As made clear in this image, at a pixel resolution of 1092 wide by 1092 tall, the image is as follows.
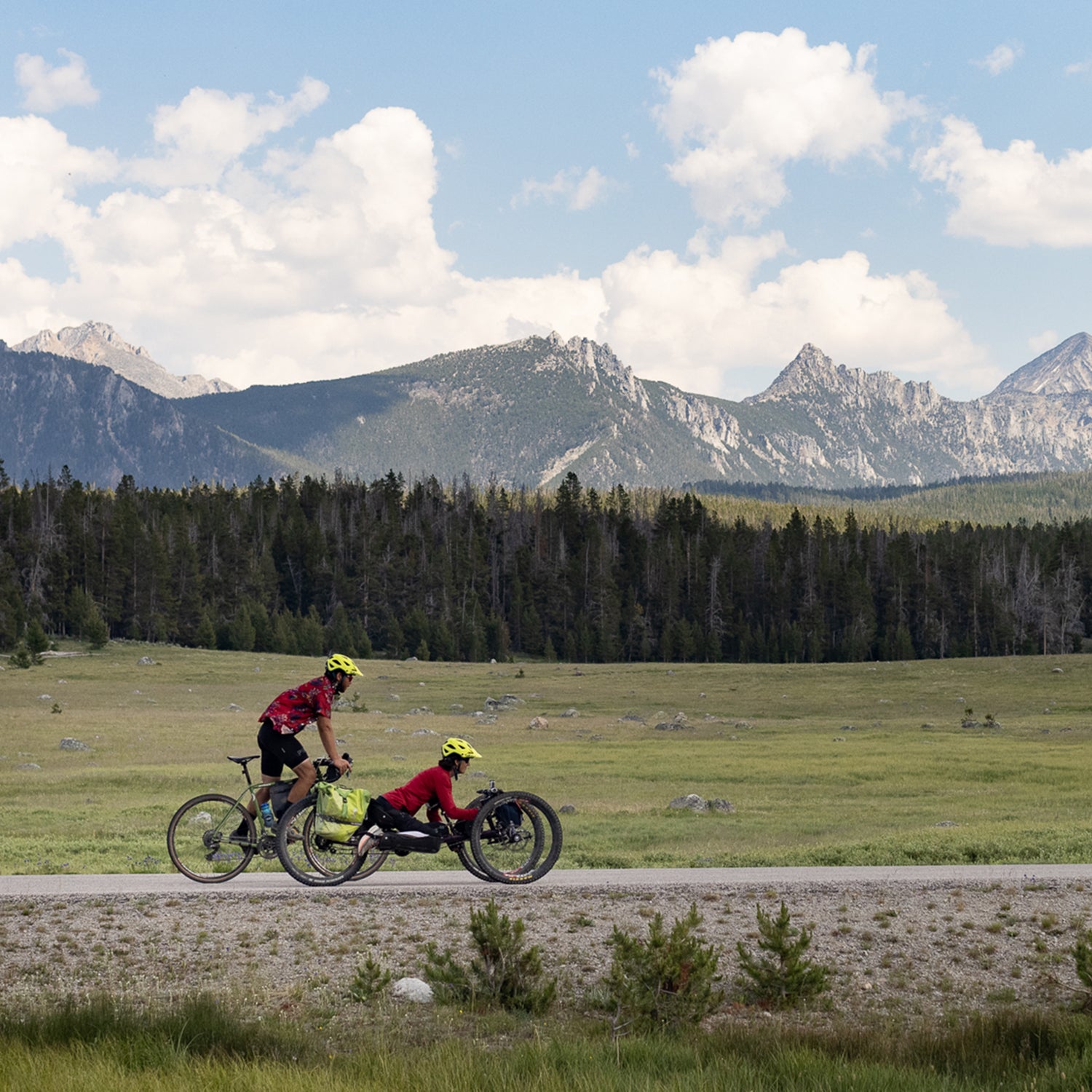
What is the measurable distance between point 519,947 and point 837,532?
514ft

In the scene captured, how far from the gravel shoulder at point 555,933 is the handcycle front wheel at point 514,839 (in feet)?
0.87

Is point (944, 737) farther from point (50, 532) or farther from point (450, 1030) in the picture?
point (50, 532)

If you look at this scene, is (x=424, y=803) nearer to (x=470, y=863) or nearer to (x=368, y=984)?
(x=470, y=863)

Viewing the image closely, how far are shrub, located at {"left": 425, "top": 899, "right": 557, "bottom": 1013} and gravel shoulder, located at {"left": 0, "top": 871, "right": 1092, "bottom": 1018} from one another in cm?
43

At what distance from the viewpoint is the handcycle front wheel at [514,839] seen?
13391 mm

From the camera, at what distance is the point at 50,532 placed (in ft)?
389

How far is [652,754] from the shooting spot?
38156 mm

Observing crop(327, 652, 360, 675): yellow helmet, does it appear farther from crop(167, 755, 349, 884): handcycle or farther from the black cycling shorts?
crop(167, 755, 349, 884): handcycle

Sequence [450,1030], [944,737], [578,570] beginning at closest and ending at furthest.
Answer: [450,1030], [944,737], [578,570]

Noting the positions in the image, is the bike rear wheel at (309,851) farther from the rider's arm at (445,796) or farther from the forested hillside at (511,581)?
the forested hillside at (511,581)

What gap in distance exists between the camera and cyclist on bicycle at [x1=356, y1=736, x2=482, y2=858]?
43.4ft

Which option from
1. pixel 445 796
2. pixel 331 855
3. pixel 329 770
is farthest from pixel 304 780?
pixel 445 796

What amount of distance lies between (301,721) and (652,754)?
85.2 ft

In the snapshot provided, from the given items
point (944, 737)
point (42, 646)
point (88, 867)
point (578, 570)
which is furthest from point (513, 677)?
point (88, 867)
